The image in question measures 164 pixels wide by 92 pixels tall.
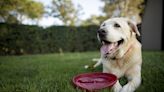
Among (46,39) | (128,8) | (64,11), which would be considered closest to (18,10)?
(64,11)

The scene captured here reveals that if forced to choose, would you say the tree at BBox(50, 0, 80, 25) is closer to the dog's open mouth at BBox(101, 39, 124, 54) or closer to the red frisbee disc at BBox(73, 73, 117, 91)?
the dog's open mouth at BBox(101, 39, 124, 54)

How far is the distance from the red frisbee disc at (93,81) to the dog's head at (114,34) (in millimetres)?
196

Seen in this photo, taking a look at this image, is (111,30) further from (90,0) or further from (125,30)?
(90,0)

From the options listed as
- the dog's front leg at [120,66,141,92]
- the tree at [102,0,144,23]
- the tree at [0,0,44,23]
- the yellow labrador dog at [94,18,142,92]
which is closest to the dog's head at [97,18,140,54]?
the yellow labrador dog at [94,18,142,92]

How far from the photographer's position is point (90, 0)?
3064 mm

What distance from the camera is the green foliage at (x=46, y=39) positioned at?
3.80m

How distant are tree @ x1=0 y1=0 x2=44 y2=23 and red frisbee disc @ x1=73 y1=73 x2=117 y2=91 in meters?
1.70

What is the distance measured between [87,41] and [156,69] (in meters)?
2.73

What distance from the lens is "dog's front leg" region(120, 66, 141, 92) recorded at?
56.0 inches

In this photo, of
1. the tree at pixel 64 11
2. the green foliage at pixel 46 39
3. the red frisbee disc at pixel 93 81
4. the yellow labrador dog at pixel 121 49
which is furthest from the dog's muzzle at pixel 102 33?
the green foliage at pixel 46 39

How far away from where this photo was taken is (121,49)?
1.61 m

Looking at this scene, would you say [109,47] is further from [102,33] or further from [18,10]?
[18,10]

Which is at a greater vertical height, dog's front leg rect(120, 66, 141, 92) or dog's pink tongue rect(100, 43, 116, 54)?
dog's pink tongue rect(100, 43, 116, 54)

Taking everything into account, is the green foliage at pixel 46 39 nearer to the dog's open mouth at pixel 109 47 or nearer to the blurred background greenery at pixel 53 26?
the blurred background greenery at pixel 53 26
